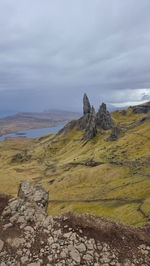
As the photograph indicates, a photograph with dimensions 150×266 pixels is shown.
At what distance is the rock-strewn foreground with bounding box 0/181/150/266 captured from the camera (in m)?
10.1

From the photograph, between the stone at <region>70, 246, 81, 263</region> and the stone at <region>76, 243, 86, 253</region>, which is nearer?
the stone at <region>70, 246, 81, 263</region>

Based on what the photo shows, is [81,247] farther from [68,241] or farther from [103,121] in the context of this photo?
[103,121]

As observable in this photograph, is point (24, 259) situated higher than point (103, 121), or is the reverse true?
point (103, 121)

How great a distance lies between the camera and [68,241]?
11.3 metres

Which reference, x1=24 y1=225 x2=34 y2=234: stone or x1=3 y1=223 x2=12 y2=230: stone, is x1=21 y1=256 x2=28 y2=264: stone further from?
x1=3 y1=223 x2=12 y2=230: stone

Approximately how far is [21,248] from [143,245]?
9.69m

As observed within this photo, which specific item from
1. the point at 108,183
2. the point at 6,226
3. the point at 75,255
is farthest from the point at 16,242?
the point at 108,183

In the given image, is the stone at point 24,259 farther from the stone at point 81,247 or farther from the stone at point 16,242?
the stone at point 81,247

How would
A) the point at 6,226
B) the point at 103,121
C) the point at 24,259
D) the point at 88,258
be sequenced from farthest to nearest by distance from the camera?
1. the point at 103,121
2. the point at 6,226
3. the point at 88,258
4. the point at 24,259

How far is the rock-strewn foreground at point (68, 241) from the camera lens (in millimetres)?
10062

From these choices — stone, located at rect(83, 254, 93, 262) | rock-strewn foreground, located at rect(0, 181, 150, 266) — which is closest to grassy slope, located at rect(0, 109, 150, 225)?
rock-strewn foreground, located at rect(0, 181, 150, 266)

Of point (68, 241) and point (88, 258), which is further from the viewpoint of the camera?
point (68, 241)

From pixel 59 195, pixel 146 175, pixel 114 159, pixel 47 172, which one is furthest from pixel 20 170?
pixel 146 175

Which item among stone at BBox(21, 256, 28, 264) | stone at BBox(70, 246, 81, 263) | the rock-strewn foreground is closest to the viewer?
stone at BBox(21, 256, 28, 264)
